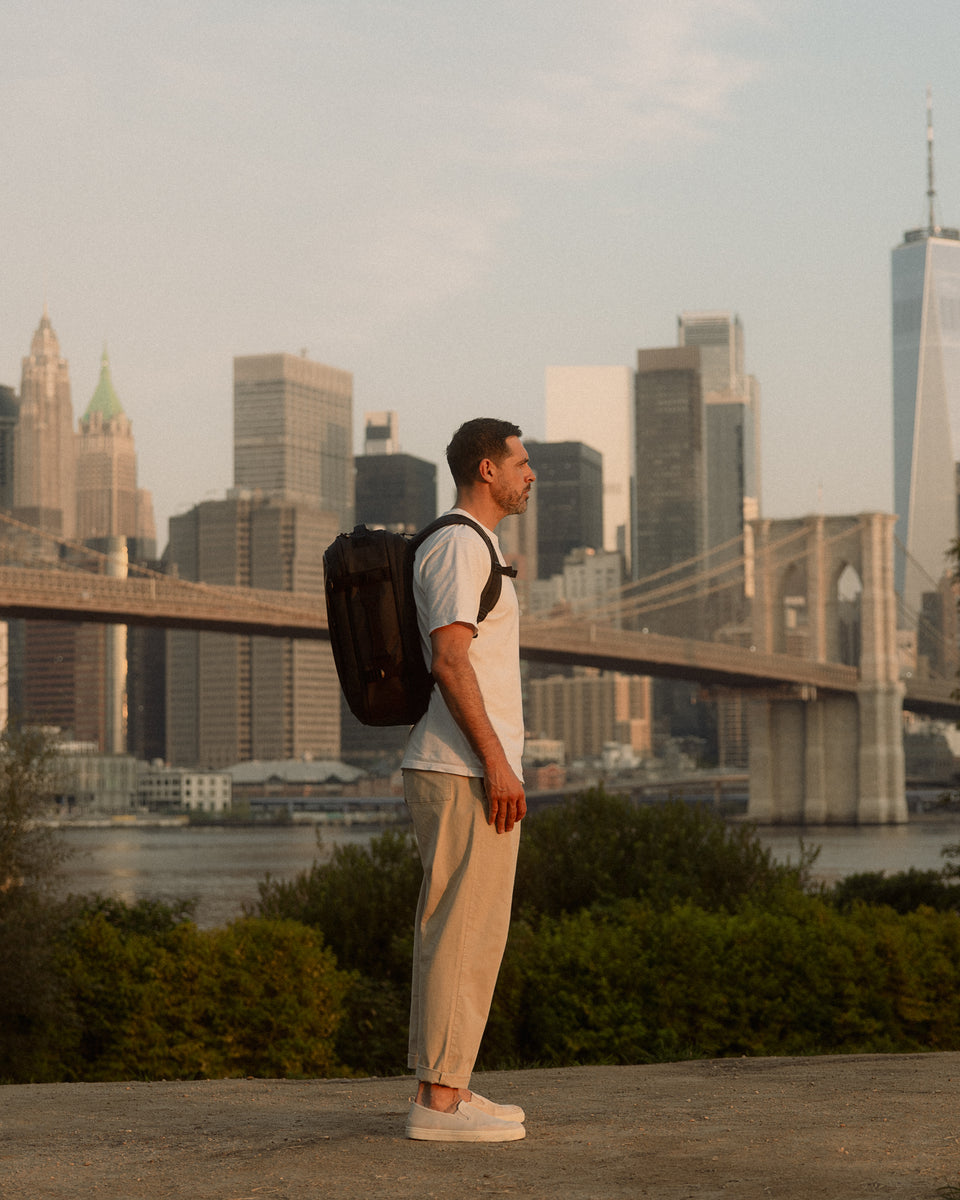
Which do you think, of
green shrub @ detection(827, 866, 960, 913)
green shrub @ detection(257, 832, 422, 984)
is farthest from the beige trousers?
green shrub @ detection(827, 866, 960, 913)

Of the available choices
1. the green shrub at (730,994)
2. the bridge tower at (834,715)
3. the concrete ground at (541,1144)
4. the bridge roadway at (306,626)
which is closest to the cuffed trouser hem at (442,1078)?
the concrete ground at (541,1144)

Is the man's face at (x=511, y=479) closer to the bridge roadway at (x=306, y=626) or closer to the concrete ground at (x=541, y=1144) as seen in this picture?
the concrete ground at (x=541, y=1144)

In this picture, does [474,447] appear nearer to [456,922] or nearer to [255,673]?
[456,922]

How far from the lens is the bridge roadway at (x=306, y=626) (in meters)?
37.2

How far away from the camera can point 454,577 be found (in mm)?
3715

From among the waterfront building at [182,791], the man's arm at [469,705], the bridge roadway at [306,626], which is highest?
the bridge roadway at [306,626]

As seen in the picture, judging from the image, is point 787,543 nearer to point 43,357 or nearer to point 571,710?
point 571,710

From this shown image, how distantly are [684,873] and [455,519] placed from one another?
11.1 meters

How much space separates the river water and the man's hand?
1911 cm

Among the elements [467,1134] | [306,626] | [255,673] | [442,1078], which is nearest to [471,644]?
[442,1078]

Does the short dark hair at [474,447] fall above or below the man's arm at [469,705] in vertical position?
above

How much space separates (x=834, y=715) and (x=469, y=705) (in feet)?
191

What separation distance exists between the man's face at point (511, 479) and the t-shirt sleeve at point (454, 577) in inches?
6.7

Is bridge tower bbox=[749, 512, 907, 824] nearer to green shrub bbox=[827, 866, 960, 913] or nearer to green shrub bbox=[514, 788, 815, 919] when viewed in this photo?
green shrub bbox=[827, 866, 960, 913]
